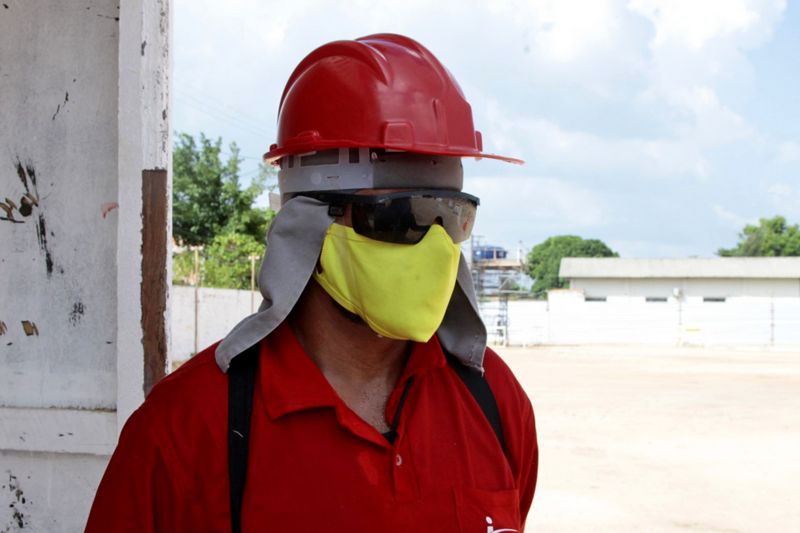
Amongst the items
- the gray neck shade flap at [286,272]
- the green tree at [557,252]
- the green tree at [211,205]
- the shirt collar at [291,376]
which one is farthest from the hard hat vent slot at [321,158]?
the green tree at [557,252]

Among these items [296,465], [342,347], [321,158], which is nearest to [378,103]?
[321,158]

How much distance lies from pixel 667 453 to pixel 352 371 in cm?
1019

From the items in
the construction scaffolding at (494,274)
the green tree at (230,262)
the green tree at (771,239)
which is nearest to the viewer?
the green tree at (230,262)

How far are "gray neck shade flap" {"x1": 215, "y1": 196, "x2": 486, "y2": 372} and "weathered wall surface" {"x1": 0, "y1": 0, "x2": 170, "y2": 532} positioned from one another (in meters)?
1.22

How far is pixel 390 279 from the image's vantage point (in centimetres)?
198

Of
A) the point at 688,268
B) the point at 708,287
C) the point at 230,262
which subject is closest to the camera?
the point at 230,262

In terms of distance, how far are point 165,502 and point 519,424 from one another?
0.83 meters

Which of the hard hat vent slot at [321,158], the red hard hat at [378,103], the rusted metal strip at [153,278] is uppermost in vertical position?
the red hard hat at [378,103]

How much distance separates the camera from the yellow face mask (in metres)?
1.97

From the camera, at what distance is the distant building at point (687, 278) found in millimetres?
53656

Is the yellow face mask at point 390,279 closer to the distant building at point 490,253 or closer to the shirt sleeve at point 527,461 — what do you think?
the shirt sleeve at point 527,461

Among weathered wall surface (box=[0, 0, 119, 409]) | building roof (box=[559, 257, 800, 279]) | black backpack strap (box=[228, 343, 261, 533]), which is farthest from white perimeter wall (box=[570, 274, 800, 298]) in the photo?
black backpack strap (box=[228, 343, 261, 533])

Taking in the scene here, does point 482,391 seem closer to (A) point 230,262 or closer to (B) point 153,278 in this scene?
(B) point 153,278

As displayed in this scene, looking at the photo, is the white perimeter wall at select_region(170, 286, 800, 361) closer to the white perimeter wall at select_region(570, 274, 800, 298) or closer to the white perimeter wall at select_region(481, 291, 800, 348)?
the white perimeter wall at select_region(481, 291, 800, 348)
